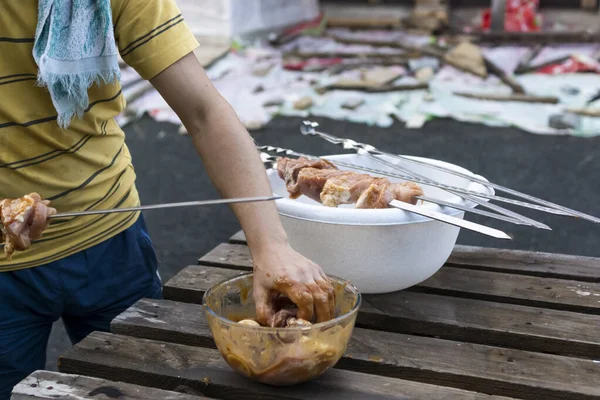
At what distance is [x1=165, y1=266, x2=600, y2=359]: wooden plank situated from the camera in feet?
4.54

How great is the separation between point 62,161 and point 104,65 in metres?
0.25

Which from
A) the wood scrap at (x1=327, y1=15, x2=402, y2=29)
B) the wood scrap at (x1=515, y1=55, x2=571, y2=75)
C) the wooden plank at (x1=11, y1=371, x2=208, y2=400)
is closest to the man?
the wooden plank at (x1=11, y1=371, x2=208, y2=400)

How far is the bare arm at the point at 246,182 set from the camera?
3.83 ft

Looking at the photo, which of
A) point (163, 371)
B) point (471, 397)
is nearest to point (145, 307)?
point (163, 371)

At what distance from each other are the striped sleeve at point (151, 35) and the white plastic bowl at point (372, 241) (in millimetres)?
374

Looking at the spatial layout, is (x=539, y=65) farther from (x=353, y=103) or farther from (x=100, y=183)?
(x=100, y=183)

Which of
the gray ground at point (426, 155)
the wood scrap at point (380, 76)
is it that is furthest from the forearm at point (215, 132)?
the wood scrap at point (380, 76)

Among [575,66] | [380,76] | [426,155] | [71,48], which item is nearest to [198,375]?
[71,48]

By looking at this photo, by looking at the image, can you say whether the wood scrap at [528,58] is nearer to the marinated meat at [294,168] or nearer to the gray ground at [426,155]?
the gray ground at [426,155]

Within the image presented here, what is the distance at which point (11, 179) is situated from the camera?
150cm

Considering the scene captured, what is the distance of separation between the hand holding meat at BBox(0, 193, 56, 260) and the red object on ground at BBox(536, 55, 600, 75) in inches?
248

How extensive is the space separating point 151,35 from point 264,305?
1.91 feet

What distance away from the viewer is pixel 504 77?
6512mm

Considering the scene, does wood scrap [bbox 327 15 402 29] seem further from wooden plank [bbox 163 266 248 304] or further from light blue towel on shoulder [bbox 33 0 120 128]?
light blue towel on shoulder [bbox 33 0 120 128]
